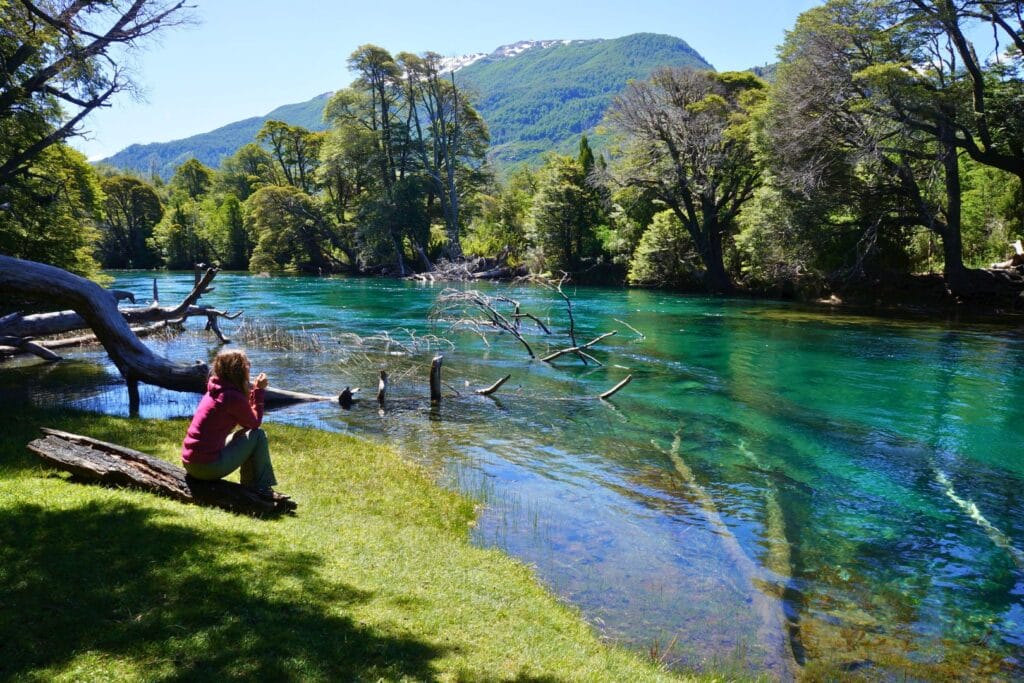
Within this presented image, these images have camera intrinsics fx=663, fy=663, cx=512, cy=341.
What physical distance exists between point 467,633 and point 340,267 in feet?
233

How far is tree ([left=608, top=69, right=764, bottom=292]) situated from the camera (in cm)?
4353

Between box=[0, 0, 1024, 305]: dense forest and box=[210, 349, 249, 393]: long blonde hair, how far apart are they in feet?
51.3

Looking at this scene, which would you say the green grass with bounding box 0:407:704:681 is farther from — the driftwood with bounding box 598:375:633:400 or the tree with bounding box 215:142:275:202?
the tree with bounding box 215:142:275:202

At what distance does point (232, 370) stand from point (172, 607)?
2.83m

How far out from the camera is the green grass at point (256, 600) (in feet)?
13.9

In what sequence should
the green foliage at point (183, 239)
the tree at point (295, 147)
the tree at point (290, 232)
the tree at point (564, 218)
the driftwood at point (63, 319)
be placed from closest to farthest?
the driftwood at point (63, 319)
the tree at point (564, 218)
the tree at point (290, 232)
the tree at point (295, 147)
the green foliage at point (183, 239)

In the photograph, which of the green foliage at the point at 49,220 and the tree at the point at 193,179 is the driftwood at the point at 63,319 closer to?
the green foliage at the point at 49,220

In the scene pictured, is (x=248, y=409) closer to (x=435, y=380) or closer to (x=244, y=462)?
(x=244, y=462)

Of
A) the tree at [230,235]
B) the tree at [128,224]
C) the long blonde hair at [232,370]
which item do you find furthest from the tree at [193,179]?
the long blonde hair at [232,370]

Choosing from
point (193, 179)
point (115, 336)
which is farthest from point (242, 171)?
point (115, 336)

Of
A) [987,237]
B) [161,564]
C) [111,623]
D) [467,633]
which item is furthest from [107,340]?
[987,237]

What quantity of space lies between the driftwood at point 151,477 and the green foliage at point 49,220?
1563cm

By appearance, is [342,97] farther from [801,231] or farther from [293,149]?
[801,231]

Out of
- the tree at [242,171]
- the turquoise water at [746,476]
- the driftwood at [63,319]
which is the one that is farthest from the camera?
the tree at [242,171]
